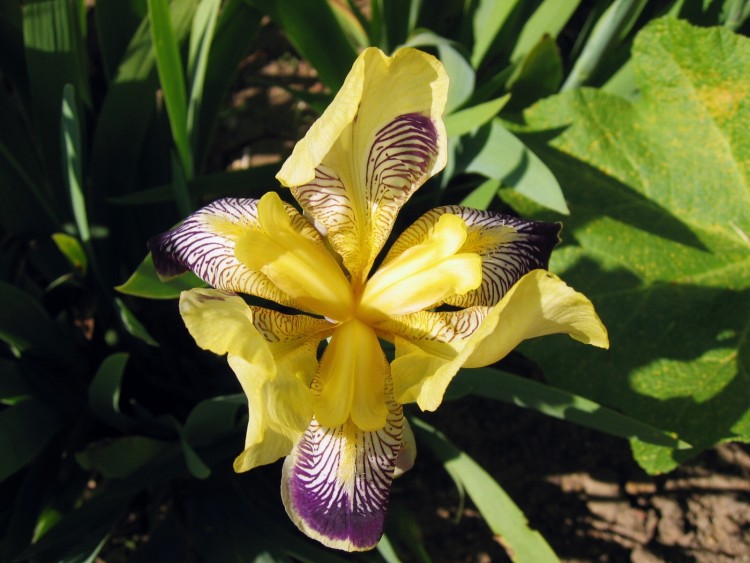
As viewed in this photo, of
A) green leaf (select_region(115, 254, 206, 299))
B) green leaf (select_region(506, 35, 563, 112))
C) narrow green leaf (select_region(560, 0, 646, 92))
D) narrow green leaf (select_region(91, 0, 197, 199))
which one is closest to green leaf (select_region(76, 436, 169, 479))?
green leaf (select_region(115, 254, 206, 299))

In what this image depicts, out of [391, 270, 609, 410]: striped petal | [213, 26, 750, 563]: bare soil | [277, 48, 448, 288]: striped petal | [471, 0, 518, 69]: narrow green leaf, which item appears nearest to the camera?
[391, 270, 609, 410]: striped petal

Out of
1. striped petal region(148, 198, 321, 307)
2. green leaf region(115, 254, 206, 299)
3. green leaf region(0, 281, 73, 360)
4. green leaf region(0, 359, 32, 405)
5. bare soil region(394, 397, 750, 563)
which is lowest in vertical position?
bare soil region(394, 397, 750, 563)

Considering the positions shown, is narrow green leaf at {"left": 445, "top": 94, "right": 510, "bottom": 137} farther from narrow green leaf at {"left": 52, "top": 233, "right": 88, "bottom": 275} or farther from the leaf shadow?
narrow green leaf at {"left": 52, "top": 233, "right": 88, "bottom": 275}

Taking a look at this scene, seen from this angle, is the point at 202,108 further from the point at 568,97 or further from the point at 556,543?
the point at 556,543

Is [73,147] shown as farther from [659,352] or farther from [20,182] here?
[659,352]

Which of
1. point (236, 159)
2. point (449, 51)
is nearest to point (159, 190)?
point (449, 51)
